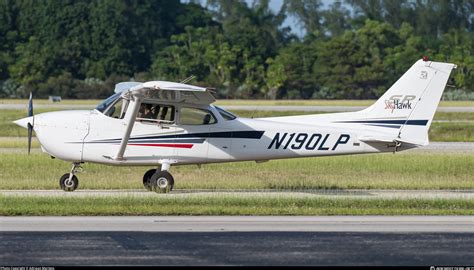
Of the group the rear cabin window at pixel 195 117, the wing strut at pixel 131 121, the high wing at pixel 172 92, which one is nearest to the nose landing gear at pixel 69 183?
the wing strut at pixel 131 121

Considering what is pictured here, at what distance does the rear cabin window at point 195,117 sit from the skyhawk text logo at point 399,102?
3.08 m

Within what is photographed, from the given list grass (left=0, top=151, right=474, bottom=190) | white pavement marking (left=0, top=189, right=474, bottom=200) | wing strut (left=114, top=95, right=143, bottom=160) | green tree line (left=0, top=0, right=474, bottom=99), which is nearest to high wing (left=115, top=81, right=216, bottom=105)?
wing strut (left=114, top=95, right=143, bottom=160)

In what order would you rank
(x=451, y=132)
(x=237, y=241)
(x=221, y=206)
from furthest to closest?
(x=451, y=132), (x=221, y=206), (x=237, y=241)

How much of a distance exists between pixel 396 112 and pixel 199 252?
26.3 feet

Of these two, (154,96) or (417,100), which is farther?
(417,100)

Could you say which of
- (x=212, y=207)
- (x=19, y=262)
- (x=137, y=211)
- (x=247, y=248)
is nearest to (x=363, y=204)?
(x=212, y=207)

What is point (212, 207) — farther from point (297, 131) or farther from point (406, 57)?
point (406, 57)

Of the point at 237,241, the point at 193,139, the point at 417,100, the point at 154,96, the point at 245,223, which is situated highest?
the point at 417,100

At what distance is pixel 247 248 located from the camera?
10930 mm

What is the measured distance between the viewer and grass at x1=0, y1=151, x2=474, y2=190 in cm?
1895

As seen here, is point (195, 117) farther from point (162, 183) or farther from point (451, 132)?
point (451, 132)

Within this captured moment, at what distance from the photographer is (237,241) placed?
11445 mm

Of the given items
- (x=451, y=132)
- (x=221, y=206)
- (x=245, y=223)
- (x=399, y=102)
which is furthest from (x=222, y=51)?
(x=245, y=223)

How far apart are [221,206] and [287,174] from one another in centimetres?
655
